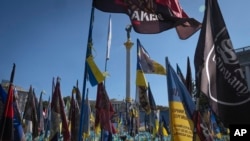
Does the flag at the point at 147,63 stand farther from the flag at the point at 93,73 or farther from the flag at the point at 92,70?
the flag at the point at 93,73

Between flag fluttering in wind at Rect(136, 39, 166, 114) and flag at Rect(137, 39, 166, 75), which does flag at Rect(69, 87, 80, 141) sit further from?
flag at Rect(137, 39, 166, 75)

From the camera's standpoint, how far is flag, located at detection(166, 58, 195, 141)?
7316 mm

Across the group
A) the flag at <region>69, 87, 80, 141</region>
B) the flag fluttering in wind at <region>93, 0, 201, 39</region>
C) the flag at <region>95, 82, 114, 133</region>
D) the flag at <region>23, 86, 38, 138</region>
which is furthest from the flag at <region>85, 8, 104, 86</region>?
the flag at <region>23, 86, 38, 138</region>

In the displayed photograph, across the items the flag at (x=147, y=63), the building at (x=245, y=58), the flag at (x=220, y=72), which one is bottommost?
the flag at (x=220, y=72)

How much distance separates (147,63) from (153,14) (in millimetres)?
4460

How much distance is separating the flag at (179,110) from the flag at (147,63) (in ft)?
13.3

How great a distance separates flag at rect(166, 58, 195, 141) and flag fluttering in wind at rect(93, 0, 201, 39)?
4.27 ft

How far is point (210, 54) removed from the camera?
19.7ft

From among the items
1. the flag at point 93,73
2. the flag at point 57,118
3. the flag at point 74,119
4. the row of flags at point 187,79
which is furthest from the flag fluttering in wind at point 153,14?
the flag at point 74,119

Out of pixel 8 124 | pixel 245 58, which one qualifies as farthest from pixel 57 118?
pixel 245 58

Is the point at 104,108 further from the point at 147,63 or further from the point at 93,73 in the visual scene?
the point at 147,63

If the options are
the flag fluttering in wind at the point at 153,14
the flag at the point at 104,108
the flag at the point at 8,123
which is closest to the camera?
the flag at the point at 8,123

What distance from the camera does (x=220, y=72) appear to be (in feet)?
18.7

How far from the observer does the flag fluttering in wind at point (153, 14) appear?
847 cm
